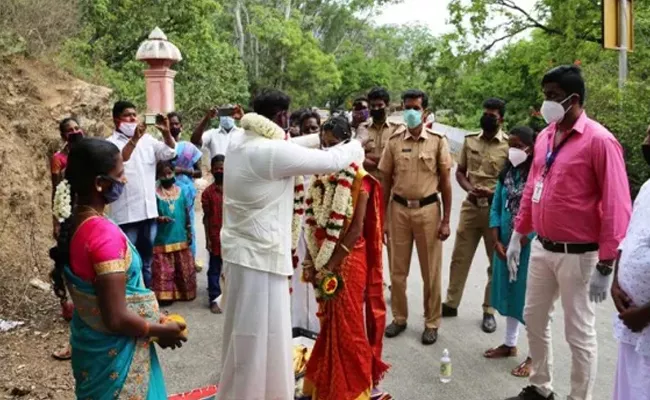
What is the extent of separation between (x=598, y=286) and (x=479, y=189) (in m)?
2.27

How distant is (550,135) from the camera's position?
4.00m

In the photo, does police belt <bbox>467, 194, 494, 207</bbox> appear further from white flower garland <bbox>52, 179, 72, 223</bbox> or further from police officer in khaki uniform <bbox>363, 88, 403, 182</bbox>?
white flower garland <bbox>52, 179, 72, 223</bbox>

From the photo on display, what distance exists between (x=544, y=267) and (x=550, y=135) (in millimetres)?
884

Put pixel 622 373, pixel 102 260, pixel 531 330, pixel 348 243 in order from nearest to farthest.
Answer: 1. pixel 102 260
2. pixel 622 373
3. pixel 348 243
4. pixel 531 330

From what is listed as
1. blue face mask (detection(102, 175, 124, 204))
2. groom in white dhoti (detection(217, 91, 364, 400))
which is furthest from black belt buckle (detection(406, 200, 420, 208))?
blue face mask (detection(102, 175, 124, 204))

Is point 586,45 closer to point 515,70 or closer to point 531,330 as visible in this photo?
point 515,70

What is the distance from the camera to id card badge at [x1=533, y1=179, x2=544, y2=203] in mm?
3888

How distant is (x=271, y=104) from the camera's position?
3.73 metres


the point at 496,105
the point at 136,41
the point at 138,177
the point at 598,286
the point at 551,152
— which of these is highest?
the point at 136,41

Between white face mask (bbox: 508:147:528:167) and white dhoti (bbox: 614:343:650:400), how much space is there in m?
2.27

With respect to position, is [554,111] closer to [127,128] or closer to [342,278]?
[342,278]

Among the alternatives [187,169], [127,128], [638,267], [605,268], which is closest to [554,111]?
[605,268]

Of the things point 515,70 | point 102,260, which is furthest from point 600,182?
point 515,70

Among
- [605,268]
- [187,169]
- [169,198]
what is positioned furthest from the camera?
[187,169]
